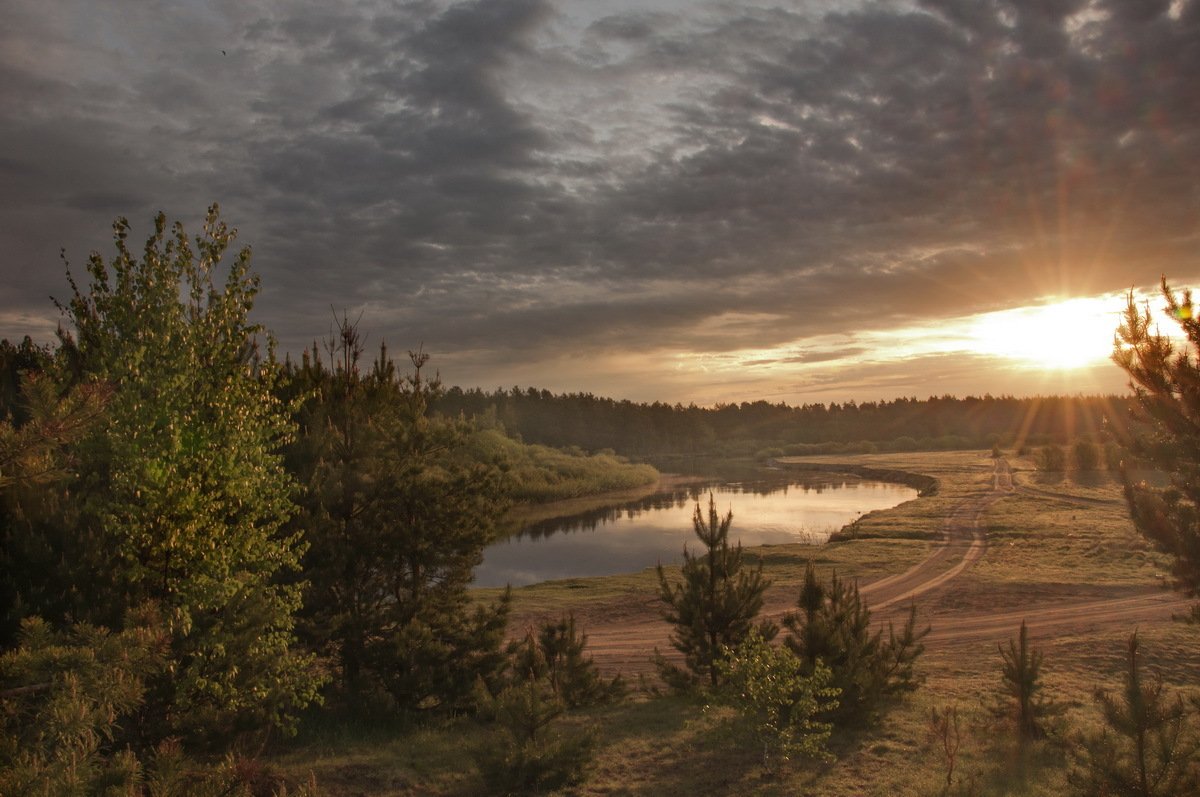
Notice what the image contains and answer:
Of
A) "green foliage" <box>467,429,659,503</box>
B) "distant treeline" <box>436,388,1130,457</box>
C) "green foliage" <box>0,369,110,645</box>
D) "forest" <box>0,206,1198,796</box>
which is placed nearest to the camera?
"forest" <box>0,206,1198,796</box>

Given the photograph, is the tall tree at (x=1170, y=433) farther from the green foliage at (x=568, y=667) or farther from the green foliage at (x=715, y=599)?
the green foliage at (x=568, y=667)

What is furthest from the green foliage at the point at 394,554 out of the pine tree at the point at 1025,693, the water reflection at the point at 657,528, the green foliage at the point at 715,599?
the water reflection at the point at 657,528

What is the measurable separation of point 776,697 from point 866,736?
3.72 m

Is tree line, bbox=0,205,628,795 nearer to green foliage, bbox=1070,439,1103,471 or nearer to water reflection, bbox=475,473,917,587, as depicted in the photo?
water reflection, bbox=475,473,917,587

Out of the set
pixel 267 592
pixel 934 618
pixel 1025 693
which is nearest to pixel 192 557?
pixel 267 592

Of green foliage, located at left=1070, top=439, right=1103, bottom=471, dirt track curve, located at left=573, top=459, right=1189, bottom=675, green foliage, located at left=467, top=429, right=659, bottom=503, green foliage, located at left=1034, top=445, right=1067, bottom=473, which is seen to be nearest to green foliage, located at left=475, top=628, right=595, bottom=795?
dirt track curve, located at left=573, top=459, right=1189, bottom=675

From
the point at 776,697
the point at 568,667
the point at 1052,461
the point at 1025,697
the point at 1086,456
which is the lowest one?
the point at 1025,697

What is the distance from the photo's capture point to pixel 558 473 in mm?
88938

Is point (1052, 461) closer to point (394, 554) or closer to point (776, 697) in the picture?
point (776, 697)

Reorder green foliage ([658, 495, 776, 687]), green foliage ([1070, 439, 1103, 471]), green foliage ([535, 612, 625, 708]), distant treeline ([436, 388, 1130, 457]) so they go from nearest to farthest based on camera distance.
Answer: green foliage ([535, 612, 625, 708]) < green foliage ([658, 495, 776, 687]) < green foliage ([1070, 439, 1103, 471]) < distant treeline ([436, 388, 1130, 457])

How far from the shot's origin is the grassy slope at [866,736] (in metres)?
13.3

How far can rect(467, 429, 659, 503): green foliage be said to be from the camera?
77.2m

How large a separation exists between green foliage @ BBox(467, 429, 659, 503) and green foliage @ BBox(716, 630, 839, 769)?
184 feet

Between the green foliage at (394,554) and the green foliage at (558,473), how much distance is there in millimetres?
52746
